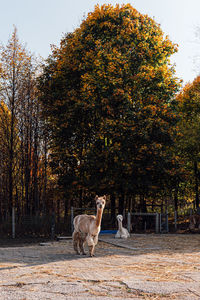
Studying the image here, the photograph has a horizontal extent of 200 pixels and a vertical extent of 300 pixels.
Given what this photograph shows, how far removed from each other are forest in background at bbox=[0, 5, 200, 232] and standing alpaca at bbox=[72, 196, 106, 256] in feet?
33.9

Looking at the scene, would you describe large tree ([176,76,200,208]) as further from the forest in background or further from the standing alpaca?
the standing alpaca

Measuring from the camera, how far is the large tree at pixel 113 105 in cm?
2286

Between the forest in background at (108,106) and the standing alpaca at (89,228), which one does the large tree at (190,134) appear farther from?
the standing alpaca at (89,228)

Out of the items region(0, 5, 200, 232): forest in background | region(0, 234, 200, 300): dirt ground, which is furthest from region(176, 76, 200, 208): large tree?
region(0, 234, 200, 300): dirt ground

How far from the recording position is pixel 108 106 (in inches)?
896

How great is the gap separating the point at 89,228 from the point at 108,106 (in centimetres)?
1220

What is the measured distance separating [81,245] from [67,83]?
1517 centimetres

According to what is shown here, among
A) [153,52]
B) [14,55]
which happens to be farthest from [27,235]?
[153,52]

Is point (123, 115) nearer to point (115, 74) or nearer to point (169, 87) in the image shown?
point (115, 74)

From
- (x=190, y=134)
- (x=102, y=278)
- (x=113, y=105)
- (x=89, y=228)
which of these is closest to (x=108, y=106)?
(x=113, y=105)

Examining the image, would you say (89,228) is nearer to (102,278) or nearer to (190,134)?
(102,278)

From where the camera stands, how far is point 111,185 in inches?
901

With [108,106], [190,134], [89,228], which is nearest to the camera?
[89,228]

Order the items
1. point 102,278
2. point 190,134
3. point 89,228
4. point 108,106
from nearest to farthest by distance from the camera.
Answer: point 102,278
point 89,228
point 108,106
point 190,134
